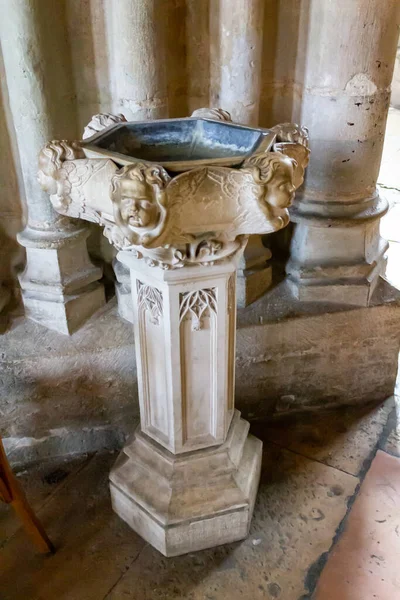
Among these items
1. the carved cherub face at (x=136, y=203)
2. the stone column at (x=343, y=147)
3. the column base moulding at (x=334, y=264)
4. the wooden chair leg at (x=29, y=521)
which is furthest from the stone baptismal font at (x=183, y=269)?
the column base moulding at (x=334, y=264)

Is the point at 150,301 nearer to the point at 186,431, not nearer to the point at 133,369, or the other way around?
the point at 186,431

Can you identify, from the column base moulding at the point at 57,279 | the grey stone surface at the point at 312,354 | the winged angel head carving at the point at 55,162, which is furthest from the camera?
the grey stone surface at the point at 312,354

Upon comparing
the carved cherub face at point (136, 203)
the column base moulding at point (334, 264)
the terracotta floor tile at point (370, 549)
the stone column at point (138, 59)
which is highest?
the stone column at point (138, 59)

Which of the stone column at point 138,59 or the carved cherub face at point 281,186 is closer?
the carved cherub face at point 281,186

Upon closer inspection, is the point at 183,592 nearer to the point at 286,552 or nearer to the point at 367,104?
the point at 286,552

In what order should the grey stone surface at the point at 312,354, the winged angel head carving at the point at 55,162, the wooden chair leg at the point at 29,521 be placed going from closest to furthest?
the winged angel head carving at the point at 55,162 < the wooden chair leg at the point at 29,521 < the grey stone surface at the point at 312,354

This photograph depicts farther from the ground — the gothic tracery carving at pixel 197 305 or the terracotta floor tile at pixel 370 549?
the gothic tracery carving at pixel 197 305

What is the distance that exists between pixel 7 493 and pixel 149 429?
397 mm

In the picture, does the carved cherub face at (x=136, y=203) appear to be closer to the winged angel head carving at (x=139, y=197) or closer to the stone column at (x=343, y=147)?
the winged angel head carving at (x=139, y=197)

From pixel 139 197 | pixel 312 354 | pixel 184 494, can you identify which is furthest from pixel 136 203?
pixel 312 354

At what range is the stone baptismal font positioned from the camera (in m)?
1.11

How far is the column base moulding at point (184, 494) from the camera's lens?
1.56m

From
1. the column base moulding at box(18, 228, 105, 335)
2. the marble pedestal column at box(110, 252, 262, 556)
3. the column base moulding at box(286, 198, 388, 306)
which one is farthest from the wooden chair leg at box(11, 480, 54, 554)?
the column base moulding at box(286, 198, 388, 306)

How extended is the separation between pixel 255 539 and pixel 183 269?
0.82 m
